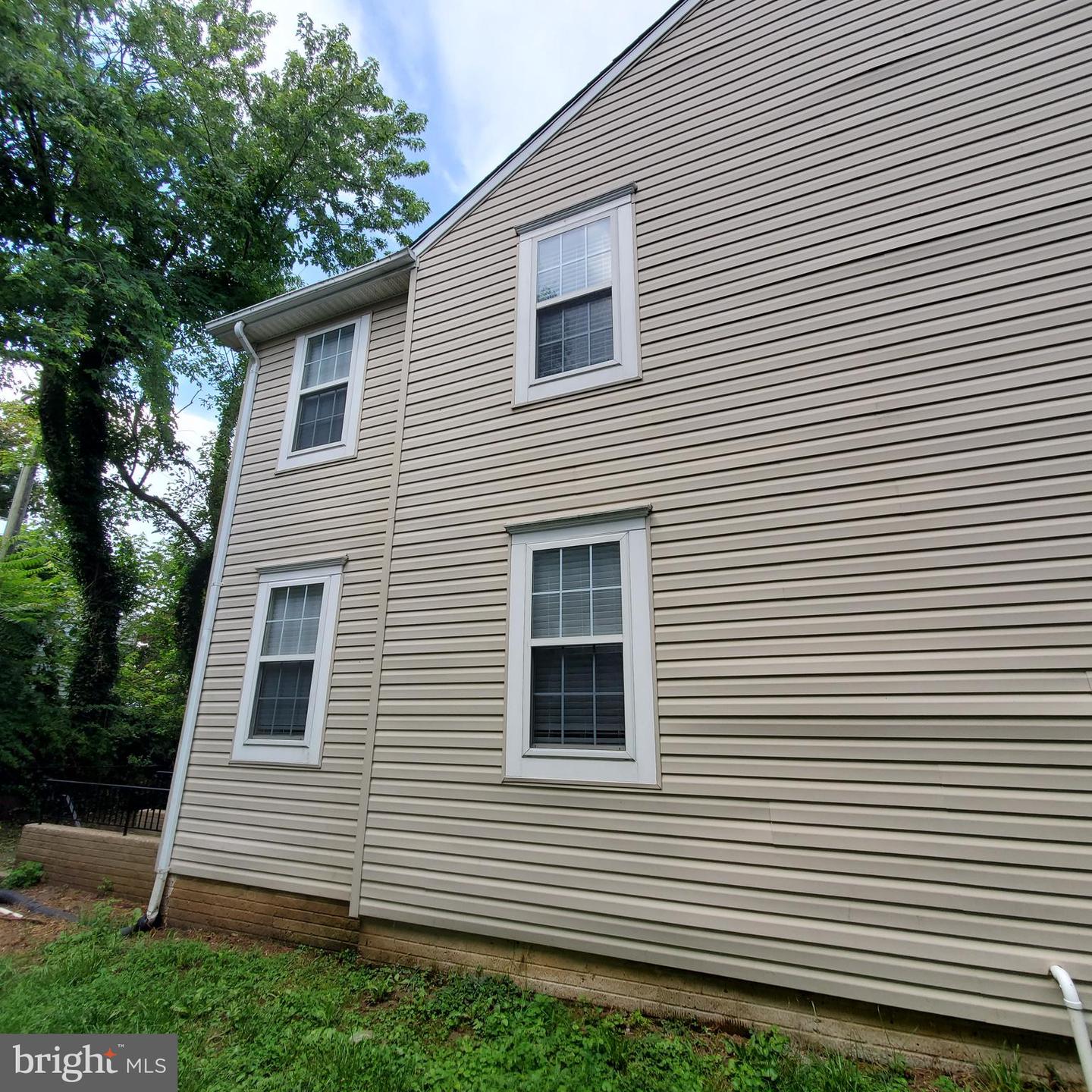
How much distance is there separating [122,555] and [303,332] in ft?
35.8

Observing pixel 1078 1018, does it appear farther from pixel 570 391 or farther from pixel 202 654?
pixel 202 654

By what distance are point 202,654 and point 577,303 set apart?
17.9ft

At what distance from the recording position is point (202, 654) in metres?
6.26

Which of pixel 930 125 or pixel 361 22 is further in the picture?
pixel 361 22

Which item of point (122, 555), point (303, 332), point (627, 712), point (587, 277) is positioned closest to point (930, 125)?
point (587, 277)

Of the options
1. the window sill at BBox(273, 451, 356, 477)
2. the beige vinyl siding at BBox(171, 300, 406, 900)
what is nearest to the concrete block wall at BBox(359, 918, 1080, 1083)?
the beige vinyl siding at BBox(171, 300, 406, 900)

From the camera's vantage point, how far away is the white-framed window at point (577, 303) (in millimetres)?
4848

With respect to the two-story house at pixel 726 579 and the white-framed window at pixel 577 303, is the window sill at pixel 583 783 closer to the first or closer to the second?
the two-story house at pixel 726 579

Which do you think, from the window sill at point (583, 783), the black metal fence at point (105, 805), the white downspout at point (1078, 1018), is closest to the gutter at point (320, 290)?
the window sill at point (583, 783)

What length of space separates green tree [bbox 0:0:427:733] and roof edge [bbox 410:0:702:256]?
7285 mm

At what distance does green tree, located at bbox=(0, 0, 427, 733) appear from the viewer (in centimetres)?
983

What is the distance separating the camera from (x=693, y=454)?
423 cm

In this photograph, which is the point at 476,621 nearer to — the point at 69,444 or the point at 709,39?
the point at 709,39

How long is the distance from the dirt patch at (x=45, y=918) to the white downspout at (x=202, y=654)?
0.49 metres
